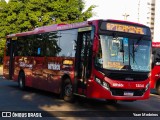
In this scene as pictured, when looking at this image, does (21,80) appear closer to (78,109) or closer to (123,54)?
(78,109)

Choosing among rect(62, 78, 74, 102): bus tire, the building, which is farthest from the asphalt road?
the building

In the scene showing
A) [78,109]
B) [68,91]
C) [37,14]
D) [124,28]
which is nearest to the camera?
[78,109]

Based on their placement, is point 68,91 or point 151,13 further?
point 151,13

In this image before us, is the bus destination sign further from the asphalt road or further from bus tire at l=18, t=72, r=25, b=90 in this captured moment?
bus tire at l=18, t=72, r=25, b=90

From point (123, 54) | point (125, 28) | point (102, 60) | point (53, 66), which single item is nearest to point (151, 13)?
point (53, 66)

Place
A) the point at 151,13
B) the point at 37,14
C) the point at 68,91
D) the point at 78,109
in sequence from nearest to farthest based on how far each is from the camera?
1. the point at 78,109
2. the point at 68,91
3. the point at 37,14
4. the point at 151,13

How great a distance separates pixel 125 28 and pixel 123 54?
3.26 feet

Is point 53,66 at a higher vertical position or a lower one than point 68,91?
higher

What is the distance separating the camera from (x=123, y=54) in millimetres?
12750

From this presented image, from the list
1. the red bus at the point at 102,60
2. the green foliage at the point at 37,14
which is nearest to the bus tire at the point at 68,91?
the red bus at the point at 102,60

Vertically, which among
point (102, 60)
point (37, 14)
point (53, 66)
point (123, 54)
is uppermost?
point (37, 14)

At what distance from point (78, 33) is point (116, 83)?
2.63 meters

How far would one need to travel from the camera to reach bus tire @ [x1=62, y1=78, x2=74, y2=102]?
1420 cm

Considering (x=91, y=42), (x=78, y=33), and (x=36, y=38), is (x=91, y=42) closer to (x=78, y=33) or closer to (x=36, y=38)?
(x=78, y=33)
